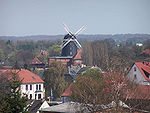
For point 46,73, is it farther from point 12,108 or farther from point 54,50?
point 54,50

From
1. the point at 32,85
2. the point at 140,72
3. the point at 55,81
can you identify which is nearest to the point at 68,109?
the point at 140,72

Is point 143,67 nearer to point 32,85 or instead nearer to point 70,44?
point 32,85

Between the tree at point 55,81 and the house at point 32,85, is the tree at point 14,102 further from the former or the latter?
the tree at point 55,81

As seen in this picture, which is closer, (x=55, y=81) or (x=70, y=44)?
(x=55, y=81)

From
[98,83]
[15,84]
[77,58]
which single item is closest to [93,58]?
[77,58]

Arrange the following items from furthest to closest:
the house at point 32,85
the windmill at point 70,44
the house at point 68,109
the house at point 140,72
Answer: the windmill at point 70,44 → the house at point 32,85 → the house at point 140,72 → the house at point 68,109

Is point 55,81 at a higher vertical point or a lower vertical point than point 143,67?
lower

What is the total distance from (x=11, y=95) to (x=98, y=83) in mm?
22357

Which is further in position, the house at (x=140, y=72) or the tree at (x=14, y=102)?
the house at (x=140, y=72)

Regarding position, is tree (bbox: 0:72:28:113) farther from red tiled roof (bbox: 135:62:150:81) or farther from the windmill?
the windmill

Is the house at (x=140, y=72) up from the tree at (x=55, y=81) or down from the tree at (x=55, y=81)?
up

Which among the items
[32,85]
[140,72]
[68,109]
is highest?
[140,72]

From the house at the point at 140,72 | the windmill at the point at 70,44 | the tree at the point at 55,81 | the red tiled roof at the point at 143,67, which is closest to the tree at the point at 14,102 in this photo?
the house at the point at 140,72

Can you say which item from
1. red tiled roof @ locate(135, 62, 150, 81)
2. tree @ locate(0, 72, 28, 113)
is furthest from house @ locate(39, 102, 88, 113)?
red tiled roof @ locate(135, 62, 150, 81)
